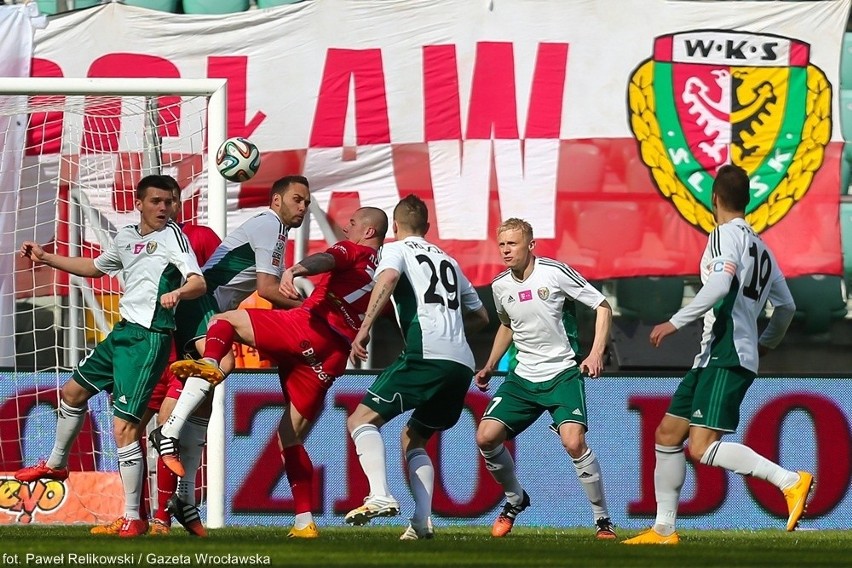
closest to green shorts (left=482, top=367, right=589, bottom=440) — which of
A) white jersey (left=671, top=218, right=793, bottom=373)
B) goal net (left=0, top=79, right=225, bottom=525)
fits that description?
white jersey (left=671, top=218, right=793, bottom=373)

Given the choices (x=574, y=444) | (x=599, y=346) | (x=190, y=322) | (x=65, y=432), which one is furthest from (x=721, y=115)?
(x=65, y=432)

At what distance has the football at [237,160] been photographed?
27.3ft

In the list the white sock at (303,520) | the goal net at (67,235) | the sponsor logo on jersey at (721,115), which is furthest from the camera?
the sponsor logo on jersey at (721,115)

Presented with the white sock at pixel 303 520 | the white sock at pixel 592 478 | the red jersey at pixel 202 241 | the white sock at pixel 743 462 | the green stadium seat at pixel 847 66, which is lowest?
the white sock at pixel 303 520

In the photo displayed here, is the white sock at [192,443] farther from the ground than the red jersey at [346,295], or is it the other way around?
the red jersey at [346,295]

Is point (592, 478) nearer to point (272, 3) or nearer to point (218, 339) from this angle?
point (218, 339)

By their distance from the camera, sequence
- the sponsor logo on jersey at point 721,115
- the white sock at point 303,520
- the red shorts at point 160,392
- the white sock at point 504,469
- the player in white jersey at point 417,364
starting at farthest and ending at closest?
the sponsor logo on jersey at point 721,115
the red shorts at point 160,392
the white sock at point 504,469
the white sock at point 303,520
the player in white jersey at point 417,364

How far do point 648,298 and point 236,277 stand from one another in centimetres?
463

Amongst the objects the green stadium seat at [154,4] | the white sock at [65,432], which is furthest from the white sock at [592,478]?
the green stadium seat at [154,4]

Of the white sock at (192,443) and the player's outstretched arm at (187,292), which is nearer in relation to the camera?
the player's outstretched arm at (187,292)

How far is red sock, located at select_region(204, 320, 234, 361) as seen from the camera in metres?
7.17

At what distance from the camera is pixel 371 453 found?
7215 mm

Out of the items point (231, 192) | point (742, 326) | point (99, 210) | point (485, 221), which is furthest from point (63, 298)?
point (742, 326)

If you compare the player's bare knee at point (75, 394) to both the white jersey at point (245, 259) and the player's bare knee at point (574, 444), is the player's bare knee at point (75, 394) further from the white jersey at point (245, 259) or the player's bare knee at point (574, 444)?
the player's bare knee at point (574, 444)
